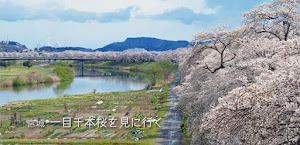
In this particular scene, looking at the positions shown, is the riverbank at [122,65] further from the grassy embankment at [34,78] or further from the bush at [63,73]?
the grassy embankment at [34,78]

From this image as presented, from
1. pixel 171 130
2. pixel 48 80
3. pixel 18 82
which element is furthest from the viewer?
pixel 48 80

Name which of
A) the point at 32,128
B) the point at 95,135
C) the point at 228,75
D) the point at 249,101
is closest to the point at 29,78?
the point at 32,128

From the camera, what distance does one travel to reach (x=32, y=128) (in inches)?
1022

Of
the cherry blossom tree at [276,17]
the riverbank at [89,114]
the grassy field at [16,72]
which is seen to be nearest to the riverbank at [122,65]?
the grassy field at [16,72]

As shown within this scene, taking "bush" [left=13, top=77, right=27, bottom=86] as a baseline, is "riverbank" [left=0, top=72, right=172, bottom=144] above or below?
below

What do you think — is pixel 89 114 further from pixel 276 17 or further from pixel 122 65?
pixel 122 65

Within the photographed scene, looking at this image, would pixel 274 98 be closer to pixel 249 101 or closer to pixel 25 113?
pixel 249 101

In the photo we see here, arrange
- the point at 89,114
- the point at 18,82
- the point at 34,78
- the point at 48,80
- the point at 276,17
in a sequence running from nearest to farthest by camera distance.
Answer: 1. the point at 276,17
2. the point at 89,114
3. the point at 18,82
4. the point at 34,78
5. the point at 48,80

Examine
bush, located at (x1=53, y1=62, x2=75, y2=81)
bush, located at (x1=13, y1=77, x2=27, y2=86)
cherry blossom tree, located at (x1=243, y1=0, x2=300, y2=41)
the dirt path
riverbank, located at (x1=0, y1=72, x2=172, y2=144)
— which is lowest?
riverbank, located at (x1=0, y1=72, x2=172, y2=144)

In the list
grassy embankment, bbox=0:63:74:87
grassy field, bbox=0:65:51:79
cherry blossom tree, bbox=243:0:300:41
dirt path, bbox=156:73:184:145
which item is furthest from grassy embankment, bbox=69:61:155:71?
cherry blossom tree, bbox=243:0:300:41

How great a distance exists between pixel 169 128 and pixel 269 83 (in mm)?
19583


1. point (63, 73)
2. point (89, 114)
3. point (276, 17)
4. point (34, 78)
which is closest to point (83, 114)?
point (89, 114)

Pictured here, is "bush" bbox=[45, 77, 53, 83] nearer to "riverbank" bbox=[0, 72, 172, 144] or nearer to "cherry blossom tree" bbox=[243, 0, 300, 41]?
"riverbank" bbox=[0, 72, 172, 144]

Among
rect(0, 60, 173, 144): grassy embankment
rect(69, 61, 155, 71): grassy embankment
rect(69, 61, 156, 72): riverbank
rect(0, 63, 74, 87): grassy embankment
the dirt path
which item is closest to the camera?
the dirt path
